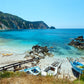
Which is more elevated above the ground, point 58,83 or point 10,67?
point 58,83

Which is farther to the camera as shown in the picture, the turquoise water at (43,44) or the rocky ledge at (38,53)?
the turquoise water at (43,44)

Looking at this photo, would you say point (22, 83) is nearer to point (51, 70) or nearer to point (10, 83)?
point (10, 83)

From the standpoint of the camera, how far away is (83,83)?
5891 millimetres

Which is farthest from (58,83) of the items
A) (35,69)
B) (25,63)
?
(25,63)

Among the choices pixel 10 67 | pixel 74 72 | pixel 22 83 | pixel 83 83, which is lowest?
pixel 74 72

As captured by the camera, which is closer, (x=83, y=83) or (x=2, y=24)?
(x=83, y=83)

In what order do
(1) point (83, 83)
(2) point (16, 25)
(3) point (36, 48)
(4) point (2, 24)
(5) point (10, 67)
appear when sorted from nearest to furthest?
(1) point (83, 83), (5) point (10, 67), (3) point (36, 48), (4) point (2, 24), (2) point (16, 25)

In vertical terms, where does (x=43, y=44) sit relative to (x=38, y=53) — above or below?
above

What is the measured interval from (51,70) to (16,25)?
201 m

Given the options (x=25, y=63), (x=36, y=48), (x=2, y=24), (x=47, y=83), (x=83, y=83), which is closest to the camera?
(x=47, y=83)

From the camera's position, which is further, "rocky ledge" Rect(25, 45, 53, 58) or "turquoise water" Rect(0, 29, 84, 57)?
"turquoise water" Rect(0, 29, 84, 57)

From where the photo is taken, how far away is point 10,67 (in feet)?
43.5

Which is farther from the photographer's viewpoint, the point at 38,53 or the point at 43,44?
the point at 43,44

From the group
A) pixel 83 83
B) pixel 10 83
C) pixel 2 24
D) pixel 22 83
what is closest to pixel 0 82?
pixel 10 83
